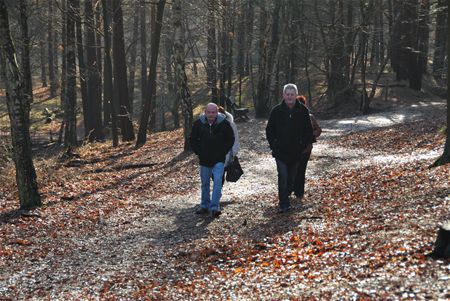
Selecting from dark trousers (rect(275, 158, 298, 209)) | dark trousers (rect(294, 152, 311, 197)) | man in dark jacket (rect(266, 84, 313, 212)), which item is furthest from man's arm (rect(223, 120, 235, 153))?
dark trousers (rect(294, 152, 311, 197))

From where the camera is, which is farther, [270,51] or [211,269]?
[270,51]

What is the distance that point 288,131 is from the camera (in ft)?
31.0

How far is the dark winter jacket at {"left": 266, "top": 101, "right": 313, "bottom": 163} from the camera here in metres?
9.45

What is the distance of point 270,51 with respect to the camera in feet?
90.4

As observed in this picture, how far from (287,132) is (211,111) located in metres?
1.41

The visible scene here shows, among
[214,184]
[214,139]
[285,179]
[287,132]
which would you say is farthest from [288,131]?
[214,184]

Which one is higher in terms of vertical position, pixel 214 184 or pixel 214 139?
pixel 214 139

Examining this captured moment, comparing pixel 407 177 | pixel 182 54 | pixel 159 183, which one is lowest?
pixel 159 183

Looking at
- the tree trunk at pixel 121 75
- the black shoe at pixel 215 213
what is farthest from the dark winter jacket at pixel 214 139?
the tree trunk at pixel 121 75

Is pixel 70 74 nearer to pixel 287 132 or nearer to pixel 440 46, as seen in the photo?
pixel 287 132

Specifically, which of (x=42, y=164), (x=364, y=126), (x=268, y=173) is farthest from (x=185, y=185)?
(x=364, y=126)

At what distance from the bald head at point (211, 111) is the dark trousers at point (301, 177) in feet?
6.27

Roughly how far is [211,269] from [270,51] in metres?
21.5

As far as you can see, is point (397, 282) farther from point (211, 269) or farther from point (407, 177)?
point (407, 177)
